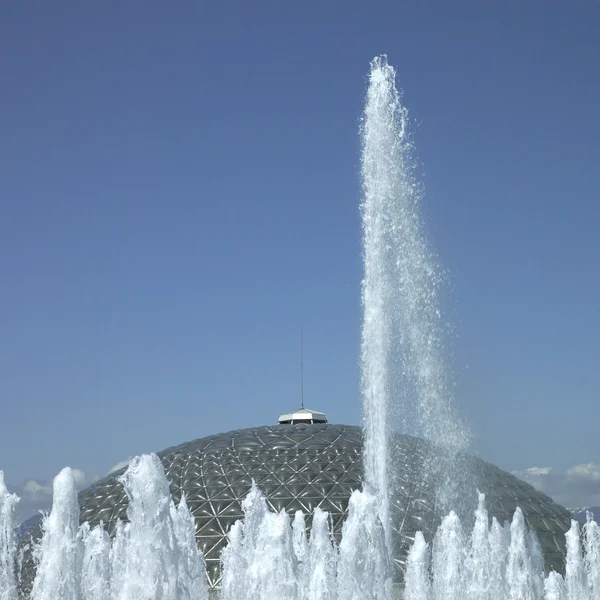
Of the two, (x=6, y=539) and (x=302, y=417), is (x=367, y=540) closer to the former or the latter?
(x=6, y=539)

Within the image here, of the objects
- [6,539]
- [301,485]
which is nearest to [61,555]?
[6,539]

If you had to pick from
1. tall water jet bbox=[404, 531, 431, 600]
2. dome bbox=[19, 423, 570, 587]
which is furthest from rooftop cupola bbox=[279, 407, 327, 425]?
tall water jet bbox=[404, 531, 431, 600]

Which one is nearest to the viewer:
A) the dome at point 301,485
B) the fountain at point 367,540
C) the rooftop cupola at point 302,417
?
the fountain at point 367,540

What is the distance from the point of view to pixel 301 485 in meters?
42.9

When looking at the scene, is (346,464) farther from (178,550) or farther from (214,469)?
(178,550)

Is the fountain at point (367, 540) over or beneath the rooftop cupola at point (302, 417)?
beneath

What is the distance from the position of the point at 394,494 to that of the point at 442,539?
6537mm

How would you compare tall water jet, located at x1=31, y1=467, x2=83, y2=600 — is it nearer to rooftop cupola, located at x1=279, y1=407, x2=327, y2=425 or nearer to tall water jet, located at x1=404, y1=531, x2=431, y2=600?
tall water jet, located at x1=404, y1=531, x2=431, y2=600

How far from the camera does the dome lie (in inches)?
1538

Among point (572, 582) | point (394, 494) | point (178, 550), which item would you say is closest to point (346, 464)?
point (394, 494)

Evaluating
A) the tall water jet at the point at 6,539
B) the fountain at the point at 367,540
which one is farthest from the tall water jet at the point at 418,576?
the tall water jet at the point at 6,539

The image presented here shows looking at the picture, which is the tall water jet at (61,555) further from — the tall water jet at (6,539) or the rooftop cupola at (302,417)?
the rooftop cupola at (302,417)

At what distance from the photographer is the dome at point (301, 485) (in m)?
39.1

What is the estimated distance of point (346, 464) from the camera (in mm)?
44656
